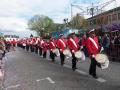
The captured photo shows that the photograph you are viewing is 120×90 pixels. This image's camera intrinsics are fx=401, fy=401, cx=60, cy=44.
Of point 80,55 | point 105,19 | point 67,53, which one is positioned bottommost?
point 67,53

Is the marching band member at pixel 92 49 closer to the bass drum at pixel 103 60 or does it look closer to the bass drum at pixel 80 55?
the bass drum at pixel 103 60

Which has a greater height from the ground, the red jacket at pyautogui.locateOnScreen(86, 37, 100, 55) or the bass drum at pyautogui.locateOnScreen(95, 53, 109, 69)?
the red jacket at pyautogui.locateOnScreen(86, 37, 100, 55)

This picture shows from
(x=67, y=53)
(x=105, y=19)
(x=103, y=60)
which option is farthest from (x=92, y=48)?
(x=105, y=19)

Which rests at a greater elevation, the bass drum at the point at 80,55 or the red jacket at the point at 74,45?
the red jacket at the point at 74,45

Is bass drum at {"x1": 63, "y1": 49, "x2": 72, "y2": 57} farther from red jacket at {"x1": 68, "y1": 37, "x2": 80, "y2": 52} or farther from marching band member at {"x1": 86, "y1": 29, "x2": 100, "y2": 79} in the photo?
marching band member at {"x1": 86, "y1": 29, "x2": 100, "y2": 79}

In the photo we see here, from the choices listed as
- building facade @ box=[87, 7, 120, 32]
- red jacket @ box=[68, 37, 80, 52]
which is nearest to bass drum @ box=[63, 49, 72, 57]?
red jacket @ box=[68, 37, 80, 52]

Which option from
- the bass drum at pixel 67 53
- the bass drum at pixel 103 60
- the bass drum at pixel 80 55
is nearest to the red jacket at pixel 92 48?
the bass drum at pixel 103 60

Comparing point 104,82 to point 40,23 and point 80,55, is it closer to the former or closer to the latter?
point 80,55

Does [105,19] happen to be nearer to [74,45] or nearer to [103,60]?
[74,45]

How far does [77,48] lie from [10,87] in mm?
6452

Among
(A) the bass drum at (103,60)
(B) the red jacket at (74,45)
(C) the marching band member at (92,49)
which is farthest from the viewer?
(B) the red jacket at (74,45)

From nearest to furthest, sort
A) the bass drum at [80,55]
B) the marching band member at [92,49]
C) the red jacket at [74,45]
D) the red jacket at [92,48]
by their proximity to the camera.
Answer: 1. the marching band member at [92,49]
2. the red jacket at [92,48]
3. the bass drum at [80,55]
4. the red jacket at [74,45]

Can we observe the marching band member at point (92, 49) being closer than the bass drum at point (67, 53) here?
Yes

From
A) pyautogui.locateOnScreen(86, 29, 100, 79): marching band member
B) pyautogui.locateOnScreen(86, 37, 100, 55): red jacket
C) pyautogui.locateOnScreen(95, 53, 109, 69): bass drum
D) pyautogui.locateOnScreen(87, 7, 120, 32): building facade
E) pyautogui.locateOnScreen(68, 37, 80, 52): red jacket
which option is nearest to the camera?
pyautogui.locateOnScreen(95, 53, 109, 69): bass drum
